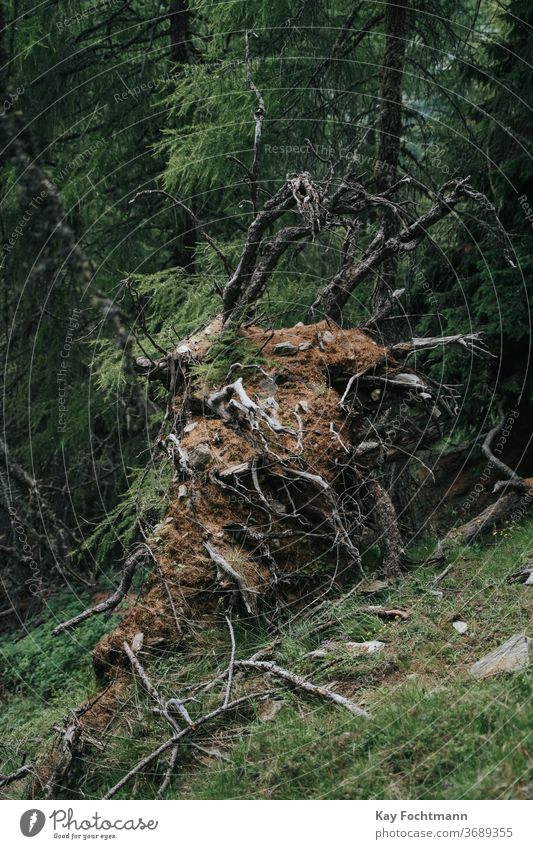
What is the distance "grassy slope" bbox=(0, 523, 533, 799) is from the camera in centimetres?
389

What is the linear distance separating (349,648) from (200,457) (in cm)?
209

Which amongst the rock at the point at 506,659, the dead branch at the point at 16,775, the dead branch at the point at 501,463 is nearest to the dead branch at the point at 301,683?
the rock at the point at 506,659

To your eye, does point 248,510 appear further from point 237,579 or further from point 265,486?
point 237,579

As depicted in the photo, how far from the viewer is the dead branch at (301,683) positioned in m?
4.61

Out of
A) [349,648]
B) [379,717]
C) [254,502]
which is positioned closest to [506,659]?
[379,717]

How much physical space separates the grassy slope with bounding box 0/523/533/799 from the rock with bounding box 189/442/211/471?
4.57 feet

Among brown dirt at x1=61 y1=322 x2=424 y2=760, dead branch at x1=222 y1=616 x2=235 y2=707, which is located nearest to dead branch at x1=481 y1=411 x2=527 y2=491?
brown dirt at x1=61 y1=322 x2=424 y2=760

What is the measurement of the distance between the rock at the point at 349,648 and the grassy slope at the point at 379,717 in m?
0.07

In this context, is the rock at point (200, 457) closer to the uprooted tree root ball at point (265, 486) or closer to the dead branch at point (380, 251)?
the uprooted tree root ball at point (265, 486)

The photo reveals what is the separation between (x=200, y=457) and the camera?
6.55m
